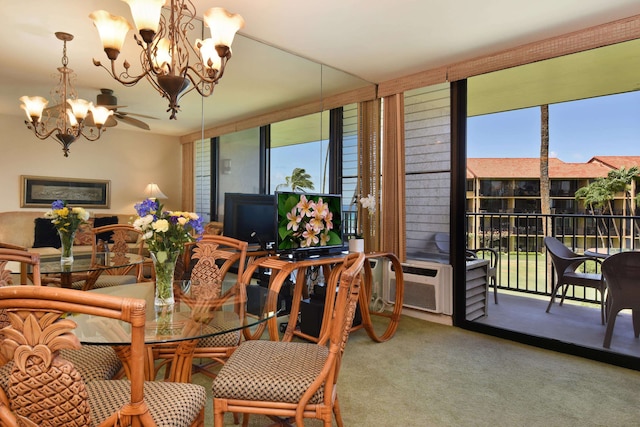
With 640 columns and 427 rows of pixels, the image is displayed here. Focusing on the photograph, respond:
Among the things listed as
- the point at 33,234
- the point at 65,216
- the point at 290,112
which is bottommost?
the point at 33,234

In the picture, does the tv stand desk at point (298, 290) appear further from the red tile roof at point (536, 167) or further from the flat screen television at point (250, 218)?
the red tile roof at point (536, 167)

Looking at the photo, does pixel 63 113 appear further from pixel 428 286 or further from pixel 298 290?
pixel 428 286

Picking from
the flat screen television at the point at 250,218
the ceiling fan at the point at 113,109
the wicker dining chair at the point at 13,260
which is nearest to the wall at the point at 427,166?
the flat screen television at the point at 250,218

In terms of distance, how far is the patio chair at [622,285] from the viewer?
2842 millimetres

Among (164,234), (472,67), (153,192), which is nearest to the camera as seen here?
(164,234)

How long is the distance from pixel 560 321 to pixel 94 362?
3.95 m

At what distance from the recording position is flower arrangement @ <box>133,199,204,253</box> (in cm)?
165

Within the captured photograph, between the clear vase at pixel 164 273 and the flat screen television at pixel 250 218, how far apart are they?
1121mm

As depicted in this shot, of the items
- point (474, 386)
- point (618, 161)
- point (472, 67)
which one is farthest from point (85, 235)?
point (618, 161)

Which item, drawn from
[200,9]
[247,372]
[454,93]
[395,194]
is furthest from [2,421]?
[454,93]

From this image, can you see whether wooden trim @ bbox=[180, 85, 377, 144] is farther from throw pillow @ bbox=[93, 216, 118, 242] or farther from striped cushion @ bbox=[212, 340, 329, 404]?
striped cushion @ bbox=[212, 340, 329, 404]

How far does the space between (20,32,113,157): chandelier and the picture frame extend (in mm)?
178

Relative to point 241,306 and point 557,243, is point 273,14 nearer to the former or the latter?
point 241,306

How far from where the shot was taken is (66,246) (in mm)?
2160
